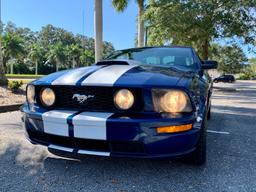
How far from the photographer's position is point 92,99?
7.65 ft

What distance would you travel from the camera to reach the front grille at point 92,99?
2215 millimetres

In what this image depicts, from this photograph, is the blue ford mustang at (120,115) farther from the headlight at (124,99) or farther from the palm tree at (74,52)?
the palm tree at (74,52)

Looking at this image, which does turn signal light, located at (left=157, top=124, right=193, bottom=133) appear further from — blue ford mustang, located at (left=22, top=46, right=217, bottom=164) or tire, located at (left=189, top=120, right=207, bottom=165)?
tire, located at (left=189, top=120, right=207, bottom=165)

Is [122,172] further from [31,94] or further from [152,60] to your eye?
[152,60]

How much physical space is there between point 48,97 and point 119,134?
0.84 m

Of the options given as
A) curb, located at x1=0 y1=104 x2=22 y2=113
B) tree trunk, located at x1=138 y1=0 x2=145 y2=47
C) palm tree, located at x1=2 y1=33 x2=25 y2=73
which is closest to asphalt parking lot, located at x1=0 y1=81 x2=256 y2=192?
curb, located at x1=0 y1=104 x2=22 y2=113

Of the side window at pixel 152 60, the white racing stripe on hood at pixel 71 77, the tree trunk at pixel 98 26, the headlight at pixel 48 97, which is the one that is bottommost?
the headlight at pixel 48 97

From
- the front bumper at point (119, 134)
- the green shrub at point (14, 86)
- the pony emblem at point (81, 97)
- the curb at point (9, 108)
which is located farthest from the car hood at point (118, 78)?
the green shrub at point (14, 86)

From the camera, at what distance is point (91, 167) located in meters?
2.65

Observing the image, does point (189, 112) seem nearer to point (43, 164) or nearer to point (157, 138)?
point (157, 138)

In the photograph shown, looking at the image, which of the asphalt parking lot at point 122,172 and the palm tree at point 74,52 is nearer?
the asphalt parking lot at point 122,172

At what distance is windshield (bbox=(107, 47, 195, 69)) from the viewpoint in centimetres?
341

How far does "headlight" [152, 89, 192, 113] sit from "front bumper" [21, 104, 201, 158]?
0.26ft

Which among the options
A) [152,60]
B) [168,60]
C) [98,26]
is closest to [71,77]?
[152,60]
